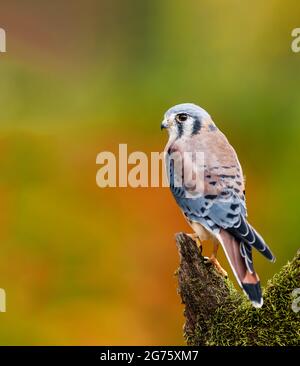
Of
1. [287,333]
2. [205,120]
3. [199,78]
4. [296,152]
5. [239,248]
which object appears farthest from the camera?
[199,78]

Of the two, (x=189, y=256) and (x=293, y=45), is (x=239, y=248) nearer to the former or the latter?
(x=189, y=256)

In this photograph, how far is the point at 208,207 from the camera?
3986 mm

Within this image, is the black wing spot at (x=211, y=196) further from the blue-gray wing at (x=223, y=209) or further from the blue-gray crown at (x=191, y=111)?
the blue-gray crown at (x=191, y=111)

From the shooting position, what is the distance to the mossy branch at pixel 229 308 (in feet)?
11.3

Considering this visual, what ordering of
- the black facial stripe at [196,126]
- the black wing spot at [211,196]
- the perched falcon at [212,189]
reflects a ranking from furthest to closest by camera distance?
the black facial stripe at [196,126] < the black wing spot at [211,196] < the perched falcon at [212,189]

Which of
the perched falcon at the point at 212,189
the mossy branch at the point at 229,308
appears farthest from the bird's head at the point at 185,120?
the mossy branch at the point at 229,308

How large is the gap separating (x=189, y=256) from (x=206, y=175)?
55cm

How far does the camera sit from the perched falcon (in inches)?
145

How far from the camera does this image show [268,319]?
11.4 feet

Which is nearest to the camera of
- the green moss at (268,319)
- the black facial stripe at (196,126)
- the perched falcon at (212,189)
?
the green moss at (268,319)

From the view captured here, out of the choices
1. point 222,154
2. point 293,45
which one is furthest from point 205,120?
point 293,45

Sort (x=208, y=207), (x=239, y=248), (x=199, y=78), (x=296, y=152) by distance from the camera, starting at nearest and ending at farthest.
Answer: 1. (x=239, y=248)
2. (x=208, y=207)
3. (x=296, y=152)
4. (x=199, y=78)
